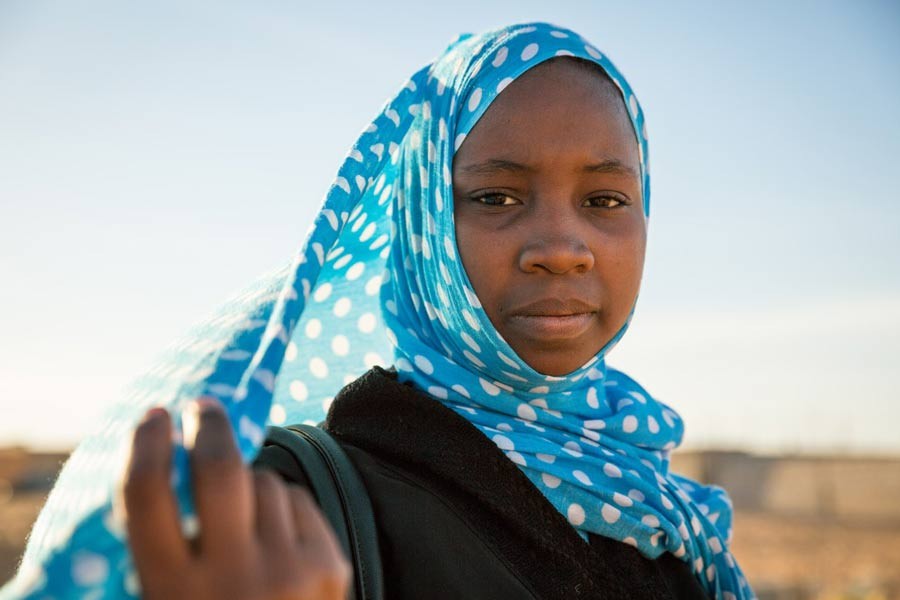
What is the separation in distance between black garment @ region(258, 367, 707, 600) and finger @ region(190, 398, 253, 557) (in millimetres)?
685

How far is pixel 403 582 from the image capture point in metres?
1.66

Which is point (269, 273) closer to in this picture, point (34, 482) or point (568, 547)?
point (568, 547)

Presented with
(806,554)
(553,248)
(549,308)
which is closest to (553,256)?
(553,248)

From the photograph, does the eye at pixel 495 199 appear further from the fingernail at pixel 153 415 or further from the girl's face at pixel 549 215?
the fingernail at pixel 153 415

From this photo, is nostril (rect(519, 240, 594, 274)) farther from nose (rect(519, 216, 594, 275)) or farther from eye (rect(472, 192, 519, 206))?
eye (rect(472, 192, 519, 206))

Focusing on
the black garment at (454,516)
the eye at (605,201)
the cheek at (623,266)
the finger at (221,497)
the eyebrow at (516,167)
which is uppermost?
the eyebrow at (516,167)

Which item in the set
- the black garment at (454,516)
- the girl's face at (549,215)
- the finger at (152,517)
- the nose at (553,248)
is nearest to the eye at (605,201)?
the girl's face at (549,215)

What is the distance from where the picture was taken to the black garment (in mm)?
1676

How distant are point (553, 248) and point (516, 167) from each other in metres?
0.20

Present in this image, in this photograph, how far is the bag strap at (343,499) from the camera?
1.55 metres

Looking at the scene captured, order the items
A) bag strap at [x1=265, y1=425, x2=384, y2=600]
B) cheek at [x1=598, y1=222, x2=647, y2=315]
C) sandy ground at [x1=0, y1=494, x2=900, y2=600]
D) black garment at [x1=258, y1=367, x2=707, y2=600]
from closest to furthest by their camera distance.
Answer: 1. bag strap at [x1=265, y1=425, x2=384, y2=600]
2. black garment at [x1=258, y1=367, x2=707, y2=600]
3. cheek at [x1=598, y1=222, x2=647, y2=315]
4. sandy ground at [x1=0, y1=494, x2=900, y2=600]

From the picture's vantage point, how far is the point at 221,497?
2.95 ft

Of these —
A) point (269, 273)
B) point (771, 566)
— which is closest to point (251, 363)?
point (269, 273)

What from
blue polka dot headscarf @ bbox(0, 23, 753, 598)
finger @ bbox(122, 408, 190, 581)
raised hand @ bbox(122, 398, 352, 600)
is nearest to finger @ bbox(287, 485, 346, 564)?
raised hand @ bbox(122, 398, 352, 600)
